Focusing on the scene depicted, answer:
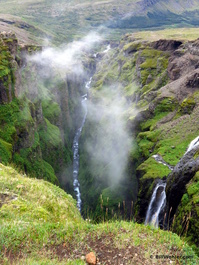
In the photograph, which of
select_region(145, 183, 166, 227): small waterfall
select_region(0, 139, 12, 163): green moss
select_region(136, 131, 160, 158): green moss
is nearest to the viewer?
select_region(145, 183, 166, 227): small waterfall

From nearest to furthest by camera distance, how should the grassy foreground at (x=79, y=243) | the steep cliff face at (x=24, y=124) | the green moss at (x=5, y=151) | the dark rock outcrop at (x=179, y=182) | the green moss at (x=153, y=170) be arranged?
the grassy foreground at (x=79, y=243), the dark rock outcrop at (x=179, y=182), the green moss at (x=153, y=170), the green moss at (x=5, y=151), the steep cliff face at (x=24, y=124)

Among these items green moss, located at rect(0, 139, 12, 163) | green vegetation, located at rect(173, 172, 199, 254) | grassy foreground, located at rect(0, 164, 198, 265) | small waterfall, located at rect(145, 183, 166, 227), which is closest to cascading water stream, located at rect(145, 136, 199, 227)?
small waterfall, located at rect(145, 183, 166, 227)

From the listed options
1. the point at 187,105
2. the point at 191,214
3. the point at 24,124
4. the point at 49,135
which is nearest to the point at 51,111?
the point at 49,135

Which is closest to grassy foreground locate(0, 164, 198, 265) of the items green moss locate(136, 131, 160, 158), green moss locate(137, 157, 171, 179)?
green moss locate(137, 157, 171, 179)

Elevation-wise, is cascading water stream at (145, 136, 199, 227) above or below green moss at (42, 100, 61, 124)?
below

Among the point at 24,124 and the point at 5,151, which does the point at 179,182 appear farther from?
the point at 24,124

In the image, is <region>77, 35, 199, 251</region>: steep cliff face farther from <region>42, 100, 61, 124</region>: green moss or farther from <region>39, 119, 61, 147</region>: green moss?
<region>42, 100, 61, 124</region>: green moss

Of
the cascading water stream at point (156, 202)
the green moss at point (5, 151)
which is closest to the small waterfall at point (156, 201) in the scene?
the cascading water stream at point (156, 202)

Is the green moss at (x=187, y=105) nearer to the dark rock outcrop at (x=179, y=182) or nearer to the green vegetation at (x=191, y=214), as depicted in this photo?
the dark rock outcrop at (x=179, y=182)

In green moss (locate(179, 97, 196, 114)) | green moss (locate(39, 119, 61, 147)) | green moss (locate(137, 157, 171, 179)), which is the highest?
green moss (locate(179, 97, 196, 114))

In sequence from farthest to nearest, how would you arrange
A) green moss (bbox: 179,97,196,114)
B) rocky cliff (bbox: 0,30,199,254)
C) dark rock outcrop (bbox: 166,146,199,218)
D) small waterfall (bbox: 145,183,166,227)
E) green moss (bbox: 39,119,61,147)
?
green moss (bbox: 39,119,61,147) → green moss (bbox: 179,97,196,114) → rocky cliff (bbox: 0,30,199,254) → small waterfall (bbox: 145,183,166,227) → dark rock outcrop (bbox: 166,146,199,218)

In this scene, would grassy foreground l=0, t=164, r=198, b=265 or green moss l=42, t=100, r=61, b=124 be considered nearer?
grassy foreground l=0, t=164, r=198, b=265

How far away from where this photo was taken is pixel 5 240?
31.0 feet

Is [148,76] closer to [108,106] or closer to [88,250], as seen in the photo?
[108,106]
